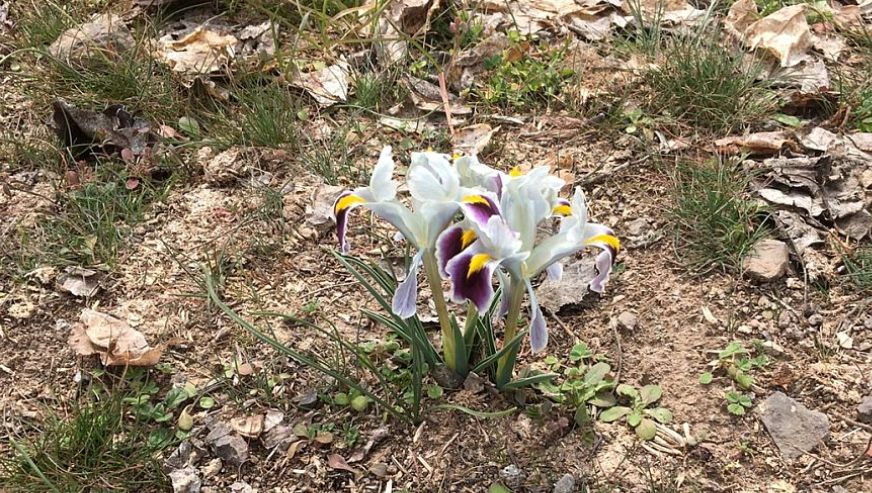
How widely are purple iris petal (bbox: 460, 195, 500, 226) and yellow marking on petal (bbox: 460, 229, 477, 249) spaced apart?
5cm

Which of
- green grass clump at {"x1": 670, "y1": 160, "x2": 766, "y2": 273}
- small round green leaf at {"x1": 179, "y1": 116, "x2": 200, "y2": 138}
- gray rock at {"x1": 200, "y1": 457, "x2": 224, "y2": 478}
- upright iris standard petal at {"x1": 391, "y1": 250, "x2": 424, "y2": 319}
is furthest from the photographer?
small round green leaf at {"x1": 179, "y1": 116, "x2": 200, "y2": 138}

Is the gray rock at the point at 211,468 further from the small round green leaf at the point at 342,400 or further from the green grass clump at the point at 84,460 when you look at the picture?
the small round green leaf at the point at 342,400

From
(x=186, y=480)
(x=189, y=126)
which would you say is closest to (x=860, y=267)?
(x=186, y=480)

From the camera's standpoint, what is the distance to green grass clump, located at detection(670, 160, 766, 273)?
2.76 metres

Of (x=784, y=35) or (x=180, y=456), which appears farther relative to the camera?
(x=784, y=35)

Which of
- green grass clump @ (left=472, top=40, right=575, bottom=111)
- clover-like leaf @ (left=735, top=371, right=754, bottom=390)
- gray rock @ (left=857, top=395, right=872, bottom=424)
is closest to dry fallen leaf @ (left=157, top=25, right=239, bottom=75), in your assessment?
green grass clump @ (left=472, top=40, right=575, bottom=111)

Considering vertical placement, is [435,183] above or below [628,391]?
above

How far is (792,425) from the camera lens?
7.65 ft

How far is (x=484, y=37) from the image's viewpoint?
12.1 ft

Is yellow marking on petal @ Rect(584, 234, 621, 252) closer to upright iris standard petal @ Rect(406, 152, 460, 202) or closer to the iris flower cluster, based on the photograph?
the iris flower cluster

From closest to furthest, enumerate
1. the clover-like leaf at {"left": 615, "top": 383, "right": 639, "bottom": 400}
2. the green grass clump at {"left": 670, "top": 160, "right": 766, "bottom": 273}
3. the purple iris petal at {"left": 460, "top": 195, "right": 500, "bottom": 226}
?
the purple iris petal at {"left": 460, "top": 195, "right": 500, "bottom": 226} < the clover-like leaf at {"left": 615, "top": 383, "right": 639, "bottom": 400} < the green grass clump at {"left": 670, "top": 160, "right": 766, "bottom": 273}

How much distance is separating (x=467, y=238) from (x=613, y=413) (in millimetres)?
802

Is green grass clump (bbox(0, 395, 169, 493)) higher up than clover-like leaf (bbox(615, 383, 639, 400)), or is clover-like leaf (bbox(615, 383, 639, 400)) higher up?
green grass clump (bbox(0, 395, 169, 493))

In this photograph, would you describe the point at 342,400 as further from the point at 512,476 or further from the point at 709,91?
the point at 709,91
